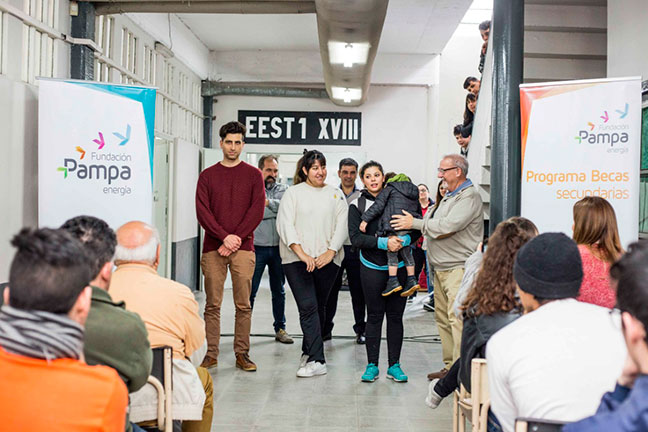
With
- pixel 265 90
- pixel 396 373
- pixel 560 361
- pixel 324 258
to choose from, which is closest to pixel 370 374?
pixel 396 373

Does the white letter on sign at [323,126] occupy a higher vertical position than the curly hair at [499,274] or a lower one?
higher

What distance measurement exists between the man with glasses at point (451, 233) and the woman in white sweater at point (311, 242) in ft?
1.67

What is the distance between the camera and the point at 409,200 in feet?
13.8

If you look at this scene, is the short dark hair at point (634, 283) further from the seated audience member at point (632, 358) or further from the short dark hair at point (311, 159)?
the short dark hair at point (311, 159)

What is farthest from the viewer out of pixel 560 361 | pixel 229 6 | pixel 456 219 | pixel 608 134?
pixel 229 6

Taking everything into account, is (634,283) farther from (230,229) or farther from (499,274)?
(230,229)

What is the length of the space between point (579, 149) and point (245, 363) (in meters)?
→ 2.65

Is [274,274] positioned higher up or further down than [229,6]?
further down

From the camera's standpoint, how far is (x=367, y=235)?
13.8 ft

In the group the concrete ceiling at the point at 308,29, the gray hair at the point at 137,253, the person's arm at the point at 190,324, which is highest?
the concrete ceiling at the point at 308,29

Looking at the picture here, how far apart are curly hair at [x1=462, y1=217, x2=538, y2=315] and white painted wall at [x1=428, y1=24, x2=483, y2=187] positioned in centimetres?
707

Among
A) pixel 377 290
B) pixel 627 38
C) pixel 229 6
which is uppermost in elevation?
pixel 229 6

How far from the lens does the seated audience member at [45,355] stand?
4.15ft

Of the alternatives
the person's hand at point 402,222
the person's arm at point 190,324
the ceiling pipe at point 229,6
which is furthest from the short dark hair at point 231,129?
the person's arm at point 190,324
